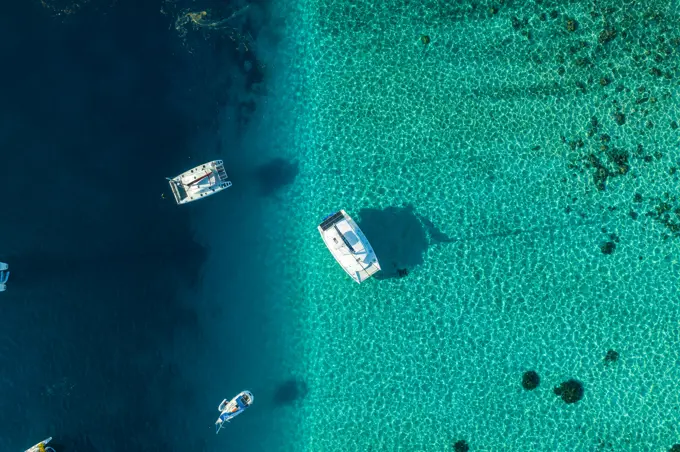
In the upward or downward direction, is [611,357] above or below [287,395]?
below

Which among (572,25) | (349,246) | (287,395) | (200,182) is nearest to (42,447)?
(287,395)

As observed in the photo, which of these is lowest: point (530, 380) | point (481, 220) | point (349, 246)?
point (530, 380)

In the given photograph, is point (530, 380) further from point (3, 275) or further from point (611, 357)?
point (3, 275)

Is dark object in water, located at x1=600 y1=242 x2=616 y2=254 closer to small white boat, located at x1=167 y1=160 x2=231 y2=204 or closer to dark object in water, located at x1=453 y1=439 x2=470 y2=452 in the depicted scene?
dark object in water, located at x1=453 y1=439 x2=470 y2=452

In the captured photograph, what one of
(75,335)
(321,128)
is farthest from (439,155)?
(75,335)

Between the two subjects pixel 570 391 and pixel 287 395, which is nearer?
pixel 570 391

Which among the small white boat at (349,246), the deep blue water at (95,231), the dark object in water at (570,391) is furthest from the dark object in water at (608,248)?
the deep blue water at (95,231)
